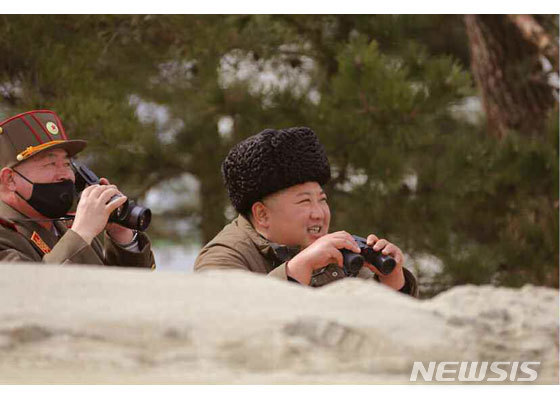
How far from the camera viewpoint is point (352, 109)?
525 cm

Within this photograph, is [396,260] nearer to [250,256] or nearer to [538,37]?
[250,256]

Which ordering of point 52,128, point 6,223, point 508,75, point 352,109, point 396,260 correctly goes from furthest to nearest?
point 508,75 < point 352,109 < point 52,128 < point 6,223 < point 396,260

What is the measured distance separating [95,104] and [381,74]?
4.77ft

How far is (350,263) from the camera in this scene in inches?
85.7

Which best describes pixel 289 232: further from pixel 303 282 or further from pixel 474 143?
pixel 474 143

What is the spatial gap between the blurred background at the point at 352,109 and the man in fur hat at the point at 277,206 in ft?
7.38

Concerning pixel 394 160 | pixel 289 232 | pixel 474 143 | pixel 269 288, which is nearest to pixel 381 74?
pixel 394 160

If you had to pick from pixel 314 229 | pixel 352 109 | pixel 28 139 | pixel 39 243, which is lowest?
pixel 352 109

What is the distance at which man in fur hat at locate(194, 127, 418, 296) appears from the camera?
2.39m

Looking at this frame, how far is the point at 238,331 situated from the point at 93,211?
74 centimetres

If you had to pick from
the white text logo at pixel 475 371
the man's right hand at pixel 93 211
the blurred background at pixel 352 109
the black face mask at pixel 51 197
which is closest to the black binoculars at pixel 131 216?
the man's right hand at pixel 93 211

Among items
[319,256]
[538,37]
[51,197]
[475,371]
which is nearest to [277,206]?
[319,256]

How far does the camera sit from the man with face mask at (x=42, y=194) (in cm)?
249

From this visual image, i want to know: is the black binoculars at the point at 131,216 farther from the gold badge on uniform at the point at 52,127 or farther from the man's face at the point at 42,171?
the gold badge on uniform at the point at 52,127
